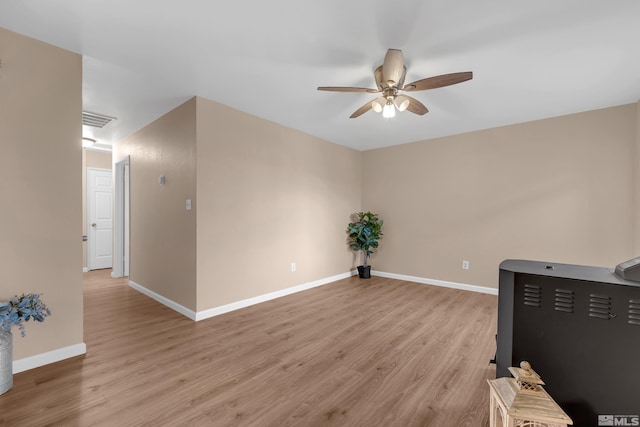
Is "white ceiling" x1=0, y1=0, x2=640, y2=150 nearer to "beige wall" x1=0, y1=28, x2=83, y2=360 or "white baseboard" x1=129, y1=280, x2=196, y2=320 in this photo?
"beige wall" x1=0, y1=28, x2=83, y2=360

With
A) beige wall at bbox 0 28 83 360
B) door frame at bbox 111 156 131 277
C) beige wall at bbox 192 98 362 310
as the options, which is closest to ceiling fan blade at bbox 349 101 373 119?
beige wall at bbox 192 98 362 310

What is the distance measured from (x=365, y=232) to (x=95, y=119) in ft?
14.3

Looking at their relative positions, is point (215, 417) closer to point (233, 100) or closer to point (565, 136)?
point (233, 100)

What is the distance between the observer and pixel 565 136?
143 inches

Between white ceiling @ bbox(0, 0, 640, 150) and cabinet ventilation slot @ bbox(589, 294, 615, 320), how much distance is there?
5.74 feet

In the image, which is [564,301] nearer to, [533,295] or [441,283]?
[533,295]

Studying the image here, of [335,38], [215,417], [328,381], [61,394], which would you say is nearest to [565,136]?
[335,38]

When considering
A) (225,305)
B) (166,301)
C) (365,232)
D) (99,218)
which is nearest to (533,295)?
(225,305)

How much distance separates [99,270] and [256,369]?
17.9 feet

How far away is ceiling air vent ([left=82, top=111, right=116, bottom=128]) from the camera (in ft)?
11.8

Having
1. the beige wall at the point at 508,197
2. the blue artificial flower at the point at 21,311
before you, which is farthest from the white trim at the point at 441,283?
the blue artificial flower at the point at 21,311

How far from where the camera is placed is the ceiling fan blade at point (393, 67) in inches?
83.8

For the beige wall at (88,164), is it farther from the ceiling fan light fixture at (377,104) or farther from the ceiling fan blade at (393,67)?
the ceiling fan blade at (393,67)

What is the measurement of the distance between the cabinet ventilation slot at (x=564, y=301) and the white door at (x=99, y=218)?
23.9ft
